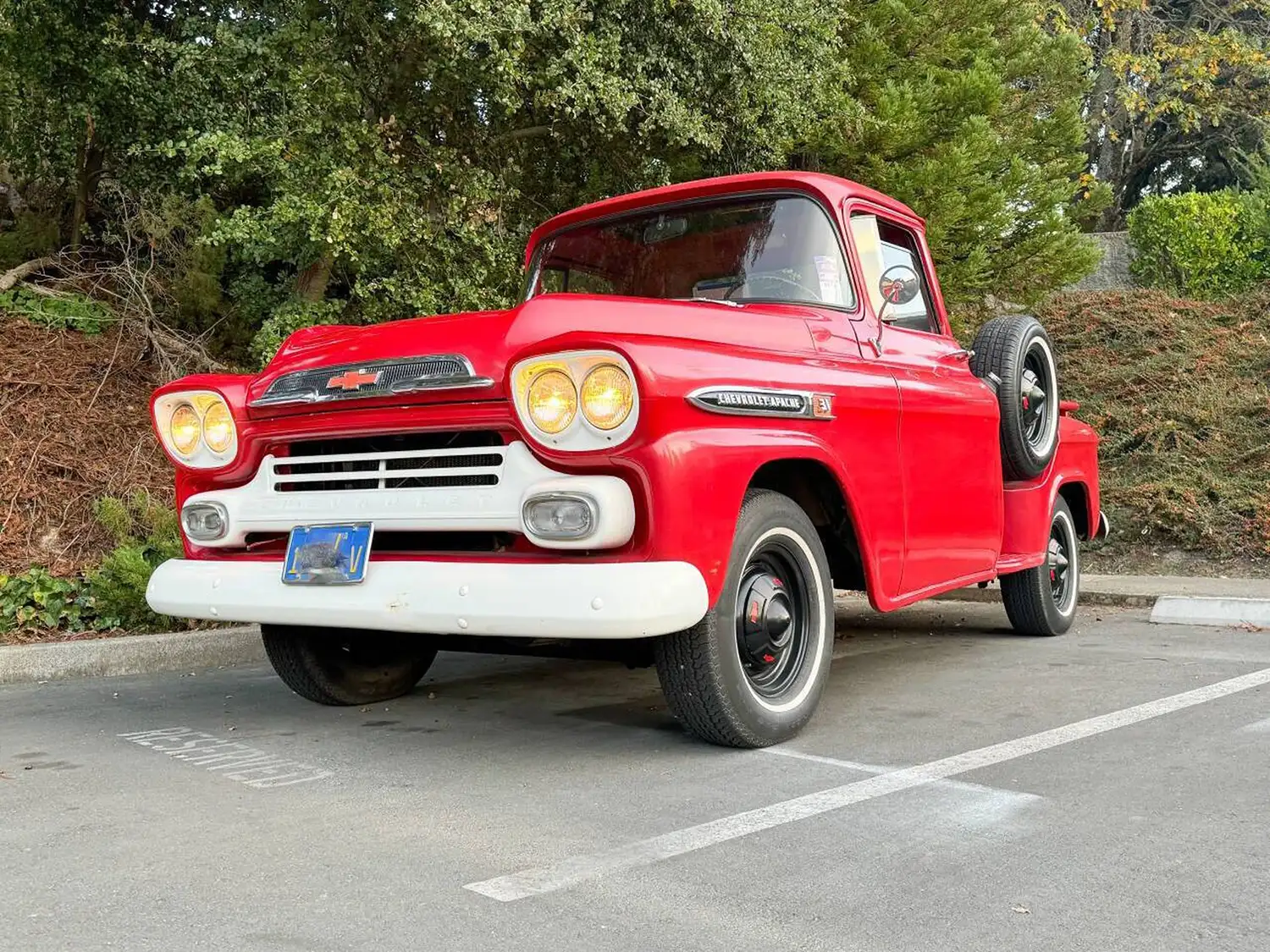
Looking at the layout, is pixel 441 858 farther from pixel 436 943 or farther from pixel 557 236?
pixel 557 236

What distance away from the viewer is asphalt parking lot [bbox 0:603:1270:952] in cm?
260

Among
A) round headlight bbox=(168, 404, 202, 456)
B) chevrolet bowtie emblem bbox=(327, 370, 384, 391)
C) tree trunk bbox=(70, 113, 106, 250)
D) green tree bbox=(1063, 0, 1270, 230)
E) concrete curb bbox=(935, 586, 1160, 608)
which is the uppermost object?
green tree bbox=(1063, 0, 1270, 230)

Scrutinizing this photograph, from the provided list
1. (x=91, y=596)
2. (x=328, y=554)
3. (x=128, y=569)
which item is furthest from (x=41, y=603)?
(x=328, y=554)

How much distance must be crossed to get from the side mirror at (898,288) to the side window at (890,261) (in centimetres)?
2

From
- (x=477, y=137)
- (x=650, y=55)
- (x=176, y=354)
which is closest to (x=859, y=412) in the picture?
(x=650, y=55)

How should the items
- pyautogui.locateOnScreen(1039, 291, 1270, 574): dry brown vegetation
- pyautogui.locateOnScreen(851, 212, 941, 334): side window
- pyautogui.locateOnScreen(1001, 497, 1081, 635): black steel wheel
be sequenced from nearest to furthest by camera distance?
pyautogui.locateOnScreen(851, 212, 941, 334): side window → pyautogui.locateOnScreen(1001, 497, 1081, 635): black steel wheel → pyautogui.locateOnScreen(1039, 291, 1270, 574): dry brown vegetation

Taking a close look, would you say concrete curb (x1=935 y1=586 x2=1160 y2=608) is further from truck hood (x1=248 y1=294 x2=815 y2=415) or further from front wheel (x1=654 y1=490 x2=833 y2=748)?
truck hood (x1=248 y1=294 x2=815 y2=415)

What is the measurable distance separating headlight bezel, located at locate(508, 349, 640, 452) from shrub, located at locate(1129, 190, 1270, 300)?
44.5 feet

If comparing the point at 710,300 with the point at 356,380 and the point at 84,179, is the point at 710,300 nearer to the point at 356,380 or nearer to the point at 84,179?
the point at 356,380

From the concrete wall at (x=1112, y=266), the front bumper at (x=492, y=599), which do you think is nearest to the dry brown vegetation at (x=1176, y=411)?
the concrete wall at (x=1112, y=266)

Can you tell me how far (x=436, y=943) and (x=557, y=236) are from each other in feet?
12.3

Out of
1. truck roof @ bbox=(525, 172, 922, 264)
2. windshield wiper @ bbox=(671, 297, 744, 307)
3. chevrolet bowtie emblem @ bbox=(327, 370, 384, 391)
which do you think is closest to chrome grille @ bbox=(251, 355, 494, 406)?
chevrolet bowtie emblem @ bbox=(327, 370, 384, 391)

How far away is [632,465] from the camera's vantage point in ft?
11.9

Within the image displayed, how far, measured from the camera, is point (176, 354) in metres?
9.62
